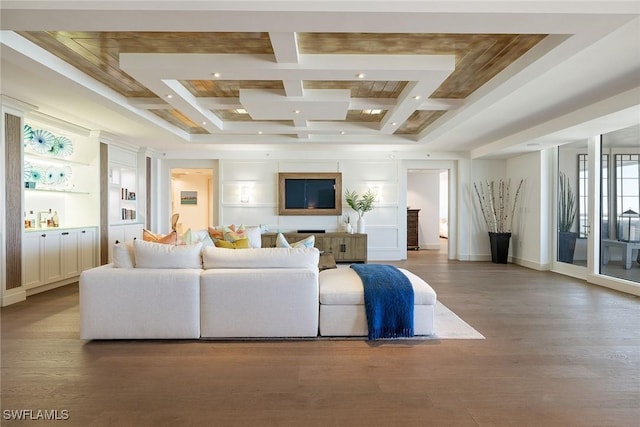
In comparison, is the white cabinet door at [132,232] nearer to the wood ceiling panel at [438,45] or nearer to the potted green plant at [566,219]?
the wood ceiling panel at [438,45]

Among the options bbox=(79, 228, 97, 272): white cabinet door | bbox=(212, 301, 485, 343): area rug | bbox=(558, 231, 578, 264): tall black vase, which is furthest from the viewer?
bbox=(558, 231, 578, 264): tall black vase

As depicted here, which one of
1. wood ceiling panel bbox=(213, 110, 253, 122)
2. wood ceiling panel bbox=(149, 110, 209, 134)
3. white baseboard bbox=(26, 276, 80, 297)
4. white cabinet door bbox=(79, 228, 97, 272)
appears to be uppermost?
wood ceiling panel bbox=(213, 110, 253, 122)

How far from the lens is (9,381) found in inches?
95.2

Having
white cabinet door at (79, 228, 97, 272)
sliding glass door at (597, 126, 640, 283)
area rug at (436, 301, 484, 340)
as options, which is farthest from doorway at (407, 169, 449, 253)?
white cabinet door at (79, 228, 97, 272)

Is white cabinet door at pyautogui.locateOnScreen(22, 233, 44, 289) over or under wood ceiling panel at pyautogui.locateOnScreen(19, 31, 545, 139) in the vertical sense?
under

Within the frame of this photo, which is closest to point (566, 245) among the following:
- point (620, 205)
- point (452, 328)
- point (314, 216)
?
point (620, 205)

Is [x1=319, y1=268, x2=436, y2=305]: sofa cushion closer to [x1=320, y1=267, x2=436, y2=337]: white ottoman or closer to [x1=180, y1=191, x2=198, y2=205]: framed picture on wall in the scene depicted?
[x1=320, y1=267, x2=436, y2=337]: white ottoman

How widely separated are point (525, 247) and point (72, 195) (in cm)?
882

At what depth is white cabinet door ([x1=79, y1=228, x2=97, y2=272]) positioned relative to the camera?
226 inches

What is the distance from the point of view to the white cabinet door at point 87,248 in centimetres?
575

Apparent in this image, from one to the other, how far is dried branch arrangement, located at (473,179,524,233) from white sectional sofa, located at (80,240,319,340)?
6.56 metres

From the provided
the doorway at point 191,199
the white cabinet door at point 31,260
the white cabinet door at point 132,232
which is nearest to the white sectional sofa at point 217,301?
the white cabinet door at point 31,260

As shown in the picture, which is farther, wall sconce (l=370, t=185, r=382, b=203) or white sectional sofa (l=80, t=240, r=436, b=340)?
wall sconce (l=370, t=185, r=382, b=203)

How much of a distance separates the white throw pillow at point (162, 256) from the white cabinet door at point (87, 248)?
329cm
